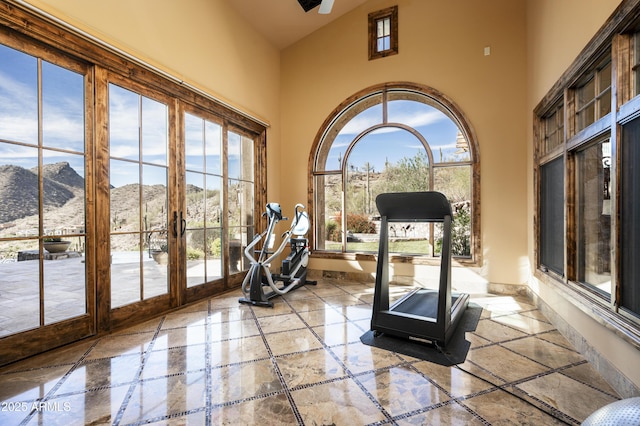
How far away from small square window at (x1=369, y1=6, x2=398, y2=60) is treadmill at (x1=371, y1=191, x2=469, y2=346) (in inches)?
139

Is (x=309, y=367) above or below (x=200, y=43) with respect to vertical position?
below

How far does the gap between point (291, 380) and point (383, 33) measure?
18.0 ft

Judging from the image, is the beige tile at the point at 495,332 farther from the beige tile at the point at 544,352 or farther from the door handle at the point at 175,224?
the door handle at the point at 175,224

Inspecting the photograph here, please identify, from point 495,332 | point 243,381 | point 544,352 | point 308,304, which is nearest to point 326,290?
point 308,304

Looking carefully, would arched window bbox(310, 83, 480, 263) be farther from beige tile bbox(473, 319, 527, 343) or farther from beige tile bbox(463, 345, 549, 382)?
beige tile bbox(463, 345, 549, 382)

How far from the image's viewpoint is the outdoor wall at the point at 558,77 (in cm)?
210

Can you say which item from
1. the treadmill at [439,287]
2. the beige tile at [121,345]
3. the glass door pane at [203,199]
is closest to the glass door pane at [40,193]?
the beige tile at [121,345]

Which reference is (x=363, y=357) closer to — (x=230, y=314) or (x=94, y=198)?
(x=230, y=314)

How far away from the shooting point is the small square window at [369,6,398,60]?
5191 millimetres

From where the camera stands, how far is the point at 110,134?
3.13 metres

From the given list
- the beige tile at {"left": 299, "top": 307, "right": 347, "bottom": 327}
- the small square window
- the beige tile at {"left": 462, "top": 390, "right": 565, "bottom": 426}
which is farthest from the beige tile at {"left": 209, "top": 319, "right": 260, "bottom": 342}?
the small square window

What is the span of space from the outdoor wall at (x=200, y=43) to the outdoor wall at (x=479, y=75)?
1.15 meters

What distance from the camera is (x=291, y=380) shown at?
7.22 feet

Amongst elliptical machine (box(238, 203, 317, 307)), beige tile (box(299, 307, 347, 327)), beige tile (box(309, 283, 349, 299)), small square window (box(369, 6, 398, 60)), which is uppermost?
small square window (box(369, 6, 398, 60))
